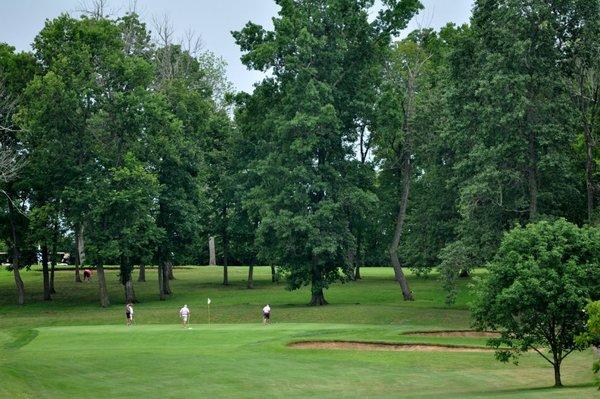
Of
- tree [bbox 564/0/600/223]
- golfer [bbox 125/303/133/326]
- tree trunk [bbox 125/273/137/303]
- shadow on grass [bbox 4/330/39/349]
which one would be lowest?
shadow on grass [bbox 4/330/39/349]

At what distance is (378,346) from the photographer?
44.6 metres

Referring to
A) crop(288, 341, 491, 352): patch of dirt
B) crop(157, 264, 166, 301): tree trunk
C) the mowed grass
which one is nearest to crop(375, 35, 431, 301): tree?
the mowed grass

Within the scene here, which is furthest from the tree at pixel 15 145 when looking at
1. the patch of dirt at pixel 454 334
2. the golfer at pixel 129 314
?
the patch of dirt at pixel 454 334

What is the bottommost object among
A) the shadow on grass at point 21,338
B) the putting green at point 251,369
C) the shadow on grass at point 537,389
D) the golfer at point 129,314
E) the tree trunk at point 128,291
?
the shadow on grass at point 537,389

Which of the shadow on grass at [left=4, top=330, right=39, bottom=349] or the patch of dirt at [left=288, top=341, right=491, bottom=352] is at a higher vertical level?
the shadow on grass at [left=4, top=330, right=39, bottom=349]

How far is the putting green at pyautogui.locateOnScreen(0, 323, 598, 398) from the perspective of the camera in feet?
103

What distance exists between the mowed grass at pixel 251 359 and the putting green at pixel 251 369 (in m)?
0.04

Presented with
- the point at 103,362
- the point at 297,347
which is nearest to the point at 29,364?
the point at 103,362

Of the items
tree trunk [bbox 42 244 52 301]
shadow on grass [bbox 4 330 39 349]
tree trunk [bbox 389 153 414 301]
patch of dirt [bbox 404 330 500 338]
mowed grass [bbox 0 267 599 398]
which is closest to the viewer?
mowed grass [bbox 0 267 599 398]

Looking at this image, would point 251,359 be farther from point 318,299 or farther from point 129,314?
point 318,299

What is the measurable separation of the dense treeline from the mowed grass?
5161 mm

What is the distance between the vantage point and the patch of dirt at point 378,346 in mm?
43781

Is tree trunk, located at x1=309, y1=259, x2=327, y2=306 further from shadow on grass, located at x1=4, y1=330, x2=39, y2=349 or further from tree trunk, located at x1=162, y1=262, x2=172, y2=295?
shadow on grass, located at x1=4, y1=330, x2=39, y2=349

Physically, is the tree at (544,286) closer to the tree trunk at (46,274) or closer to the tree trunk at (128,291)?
the tree trunk at (128,291)
